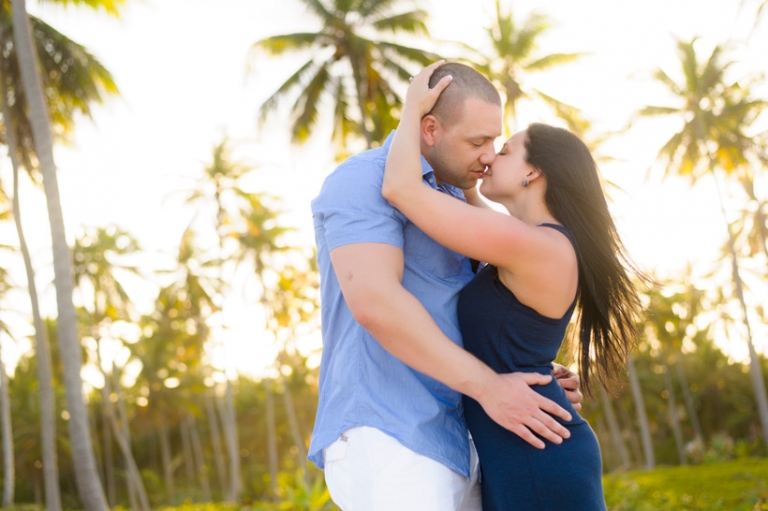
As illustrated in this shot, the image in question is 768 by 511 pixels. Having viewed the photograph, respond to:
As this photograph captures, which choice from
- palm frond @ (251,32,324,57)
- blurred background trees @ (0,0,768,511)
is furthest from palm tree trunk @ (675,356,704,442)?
palm frond @ (251,32,324,57)

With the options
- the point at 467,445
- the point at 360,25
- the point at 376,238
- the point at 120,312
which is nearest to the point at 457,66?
the point at 376,238

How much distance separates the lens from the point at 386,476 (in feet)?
6.52

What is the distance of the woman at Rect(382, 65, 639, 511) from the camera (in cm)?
211

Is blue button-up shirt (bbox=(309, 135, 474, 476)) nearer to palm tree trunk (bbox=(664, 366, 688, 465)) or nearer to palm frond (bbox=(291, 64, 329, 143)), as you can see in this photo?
palm frond (bbox=(291, 64, 329, 143))

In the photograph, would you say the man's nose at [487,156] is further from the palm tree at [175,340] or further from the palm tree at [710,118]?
the palm tree at [175,340]

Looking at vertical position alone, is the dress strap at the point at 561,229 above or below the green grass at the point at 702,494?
above

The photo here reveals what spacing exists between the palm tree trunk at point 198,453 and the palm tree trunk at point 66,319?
3137 centimetres

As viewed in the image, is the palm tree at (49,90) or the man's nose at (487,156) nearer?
the man's nose at (487,156)

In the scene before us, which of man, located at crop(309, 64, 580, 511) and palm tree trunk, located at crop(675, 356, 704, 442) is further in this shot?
palm tree trunk, located at crop(675, 356, 704, 442)

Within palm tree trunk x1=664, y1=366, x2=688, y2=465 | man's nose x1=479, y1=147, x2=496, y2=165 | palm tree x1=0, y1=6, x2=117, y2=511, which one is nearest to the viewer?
man's nose x1=479, y1=147, x2=496, y2=165

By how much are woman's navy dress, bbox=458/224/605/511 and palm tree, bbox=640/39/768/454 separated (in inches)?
1054

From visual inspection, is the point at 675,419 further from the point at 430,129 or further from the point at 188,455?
the point at 430,129

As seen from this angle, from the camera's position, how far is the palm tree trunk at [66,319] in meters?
11.1

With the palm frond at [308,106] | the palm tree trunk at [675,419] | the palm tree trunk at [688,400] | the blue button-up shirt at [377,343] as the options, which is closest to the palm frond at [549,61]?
the palm frond at [308,106]
